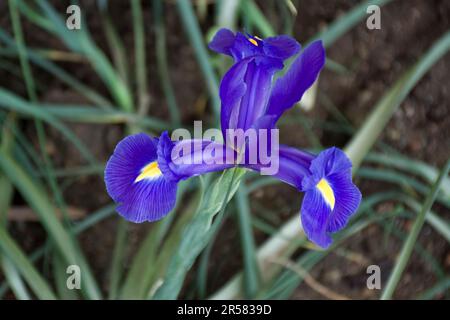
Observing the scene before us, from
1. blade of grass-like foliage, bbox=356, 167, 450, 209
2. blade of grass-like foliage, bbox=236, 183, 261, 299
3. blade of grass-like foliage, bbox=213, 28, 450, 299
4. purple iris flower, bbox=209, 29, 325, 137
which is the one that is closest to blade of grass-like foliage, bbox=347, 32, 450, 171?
blade of grass-like foliage, bbox=213, 28, 450, 299

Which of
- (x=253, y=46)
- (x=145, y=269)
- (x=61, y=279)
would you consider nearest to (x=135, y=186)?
(x=253, y=46)

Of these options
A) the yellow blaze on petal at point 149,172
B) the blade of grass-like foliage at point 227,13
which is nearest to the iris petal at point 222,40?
the yellow blaze on petal at point 149,172

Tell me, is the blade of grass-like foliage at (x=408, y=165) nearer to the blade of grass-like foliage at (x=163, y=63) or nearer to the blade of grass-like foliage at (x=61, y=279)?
the blade of grass-like foliage at (x=163, y=63)

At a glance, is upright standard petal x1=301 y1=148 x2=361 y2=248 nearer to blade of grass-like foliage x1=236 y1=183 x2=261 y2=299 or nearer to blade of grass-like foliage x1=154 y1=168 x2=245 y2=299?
blade of grass-like foliage x1=154 y1=168 x2=245 y2=299

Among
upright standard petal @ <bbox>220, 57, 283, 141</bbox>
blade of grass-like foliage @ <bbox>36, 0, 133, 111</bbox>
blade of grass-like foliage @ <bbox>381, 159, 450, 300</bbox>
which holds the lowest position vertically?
blade of grass-like foliage @ <bbox>381, 159, 450, 300</bbox>

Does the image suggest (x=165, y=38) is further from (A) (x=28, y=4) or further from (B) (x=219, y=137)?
(B) (x=219, y=137)
